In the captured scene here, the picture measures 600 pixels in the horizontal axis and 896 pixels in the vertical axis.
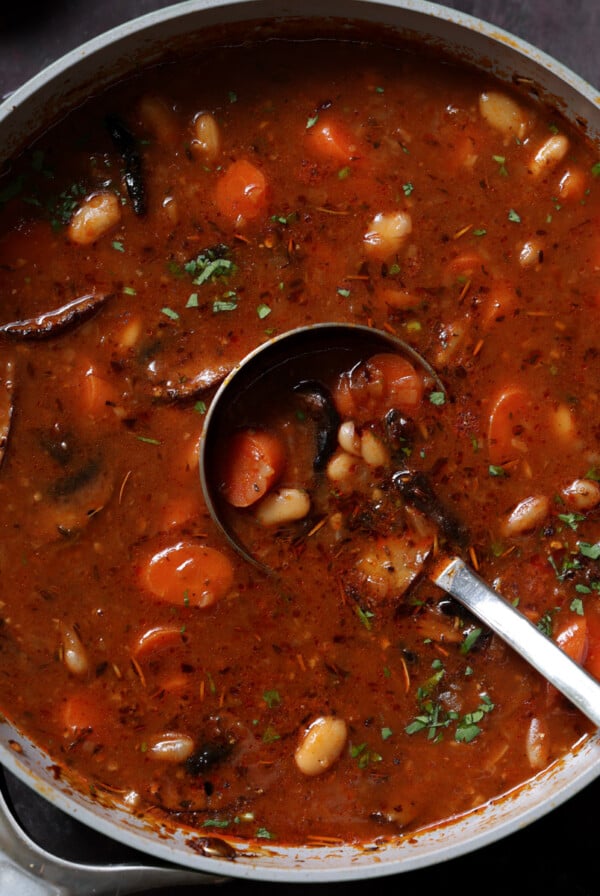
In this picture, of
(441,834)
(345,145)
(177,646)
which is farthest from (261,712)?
(345,145)

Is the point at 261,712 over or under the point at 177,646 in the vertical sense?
under

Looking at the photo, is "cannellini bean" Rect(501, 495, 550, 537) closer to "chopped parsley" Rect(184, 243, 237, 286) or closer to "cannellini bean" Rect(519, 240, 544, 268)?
"cannellini bean" Rect(519, 240, 544, 268)

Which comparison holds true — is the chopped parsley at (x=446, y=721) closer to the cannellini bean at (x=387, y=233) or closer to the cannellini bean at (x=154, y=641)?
the cannellini bean at (x=154, y=641)

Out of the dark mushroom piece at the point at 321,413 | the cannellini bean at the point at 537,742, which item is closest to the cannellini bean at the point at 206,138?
the dark mushroom piece at the point at 321,413

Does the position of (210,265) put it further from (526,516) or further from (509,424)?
(526,516)

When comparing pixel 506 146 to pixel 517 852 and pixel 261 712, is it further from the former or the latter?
pixel 517 852

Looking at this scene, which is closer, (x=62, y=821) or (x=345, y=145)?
(x=345, y=145)

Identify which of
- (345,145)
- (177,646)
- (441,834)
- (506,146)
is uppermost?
(345,145)
